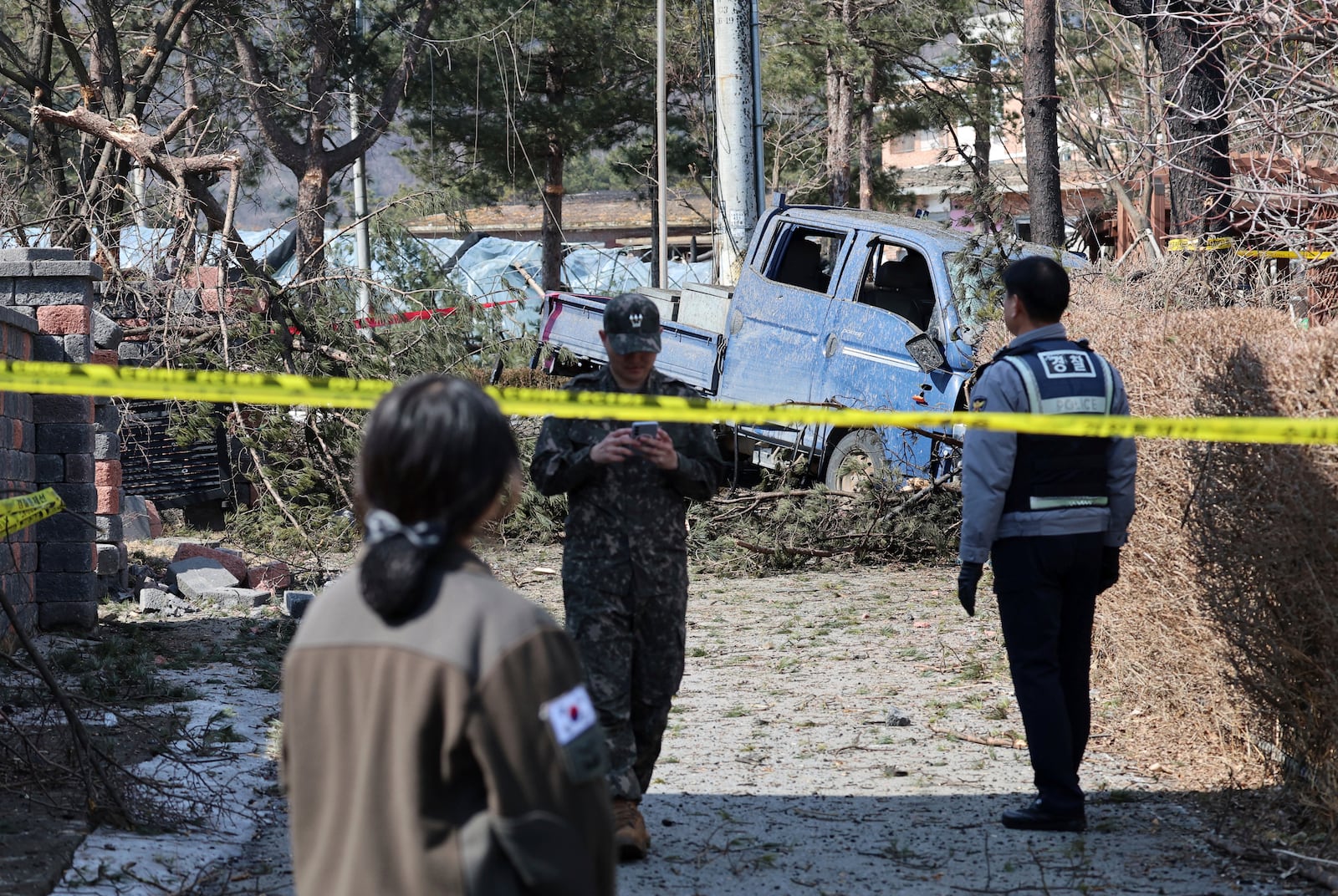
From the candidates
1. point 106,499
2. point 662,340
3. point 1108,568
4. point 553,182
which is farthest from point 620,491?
point 553,182

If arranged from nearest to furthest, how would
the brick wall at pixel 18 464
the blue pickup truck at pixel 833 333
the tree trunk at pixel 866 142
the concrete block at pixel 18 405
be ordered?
the brick wall at pixel 18 464, the concrete block at pixel 18 405, the blue pickup truck at pixel 833 333, the tree trunk at pixel 866 142

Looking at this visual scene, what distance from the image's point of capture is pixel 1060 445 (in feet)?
14.4

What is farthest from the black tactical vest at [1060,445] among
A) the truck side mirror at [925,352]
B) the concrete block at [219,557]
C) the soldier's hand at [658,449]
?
the concrete block at [219,557]

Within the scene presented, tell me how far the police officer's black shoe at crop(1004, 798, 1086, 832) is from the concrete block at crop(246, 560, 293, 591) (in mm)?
5864

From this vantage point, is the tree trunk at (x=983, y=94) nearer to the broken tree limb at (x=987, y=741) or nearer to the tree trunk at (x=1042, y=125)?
the tree trunk at (x=1042, y=125)

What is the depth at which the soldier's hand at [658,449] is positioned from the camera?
13.4 ft

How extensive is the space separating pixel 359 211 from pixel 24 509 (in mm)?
23715

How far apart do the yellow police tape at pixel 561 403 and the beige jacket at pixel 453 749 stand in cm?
96

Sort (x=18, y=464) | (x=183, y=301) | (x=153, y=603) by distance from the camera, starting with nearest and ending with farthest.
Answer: (x=18, y=464)
(x=153, y=603)
(x=183, y=301)

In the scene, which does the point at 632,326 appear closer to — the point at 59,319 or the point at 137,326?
the point at 59,319

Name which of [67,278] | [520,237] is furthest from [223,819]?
[520,237]

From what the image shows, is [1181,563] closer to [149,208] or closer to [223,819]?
[223,819]

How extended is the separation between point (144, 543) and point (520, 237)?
41114 millimetres

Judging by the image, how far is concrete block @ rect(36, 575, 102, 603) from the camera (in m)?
7.52
